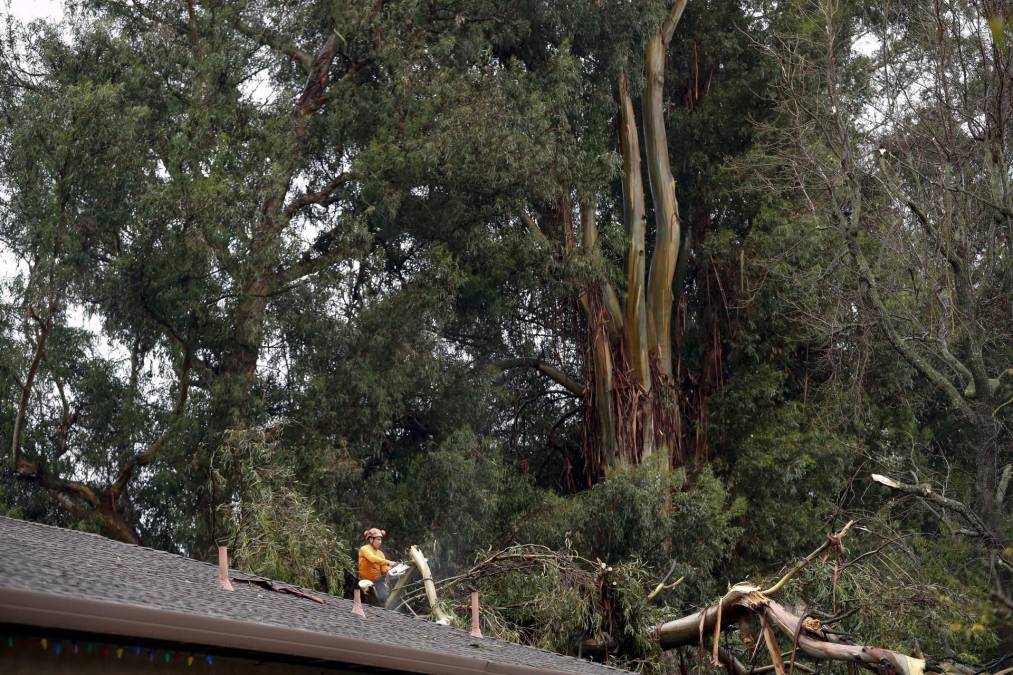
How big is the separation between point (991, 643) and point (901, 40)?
31.0ft

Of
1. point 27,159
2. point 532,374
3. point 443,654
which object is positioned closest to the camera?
point 443,654

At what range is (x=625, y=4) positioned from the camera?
22.2 m

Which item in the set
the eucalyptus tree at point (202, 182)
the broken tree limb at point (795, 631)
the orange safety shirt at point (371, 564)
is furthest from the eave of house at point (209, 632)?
the eucalyptus tree at point (202, 182)

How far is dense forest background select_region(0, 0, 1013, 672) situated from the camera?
1845 cm

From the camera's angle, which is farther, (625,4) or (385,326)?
(625,4)

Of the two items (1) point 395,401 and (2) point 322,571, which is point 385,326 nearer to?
(1) point 395,401

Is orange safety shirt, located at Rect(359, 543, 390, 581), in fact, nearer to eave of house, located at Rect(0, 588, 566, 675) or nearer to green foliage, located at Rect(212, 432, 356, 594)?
green foliage, located at Rect(212, 432, 356, 594)

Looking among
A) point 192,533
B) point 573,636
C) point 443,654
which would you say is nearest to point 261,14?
point 192,533

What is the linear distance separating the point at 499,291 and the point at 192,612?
53.0 ft

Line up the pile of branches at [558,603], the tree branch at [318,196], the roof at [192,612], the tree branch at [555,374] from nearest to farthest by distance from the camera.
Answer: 1. the roof at [192,612]
2. the pile of branches at [558,603]
3. the tree branch at [318,196]
4. the tree branch at [555,374]

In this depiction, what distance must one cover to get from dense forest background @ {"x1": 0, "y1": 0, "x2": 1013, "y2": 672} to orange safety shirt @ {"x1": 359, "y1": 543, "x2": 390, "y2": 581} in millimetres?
2931

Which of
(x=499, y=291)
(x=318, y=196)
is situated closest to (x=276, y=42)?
(x=318, y=196)

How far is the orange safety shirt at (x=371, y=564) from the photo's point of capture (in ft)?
41.1

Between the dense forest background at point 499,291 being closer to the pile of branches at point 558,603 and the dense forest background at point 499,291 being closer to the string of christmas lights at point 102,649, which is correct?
the pile of branches at point 558,603
